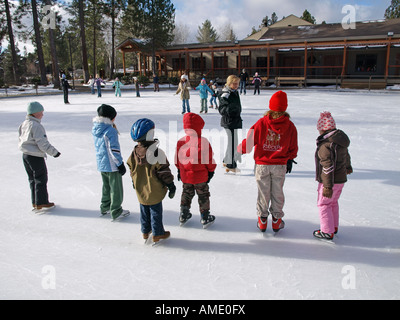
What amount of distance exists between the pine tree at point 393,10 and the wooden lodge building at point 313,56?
2843cm

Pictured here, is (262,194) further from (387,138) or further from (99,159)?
(387,138)

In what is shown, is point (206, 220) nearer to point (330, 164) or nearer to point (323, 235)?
point (323, 235)

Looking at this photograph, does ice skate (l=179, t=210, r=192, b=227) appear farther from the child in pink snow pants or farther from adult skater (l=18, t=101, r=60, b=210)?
adult skater (l=18, t=101, r=60, b=210)

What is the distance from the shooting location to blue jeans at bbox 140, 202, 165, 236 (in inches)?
115

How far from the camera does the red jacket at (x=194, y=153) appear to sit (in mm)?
3002

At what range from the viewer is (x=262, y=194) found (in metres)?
3.03

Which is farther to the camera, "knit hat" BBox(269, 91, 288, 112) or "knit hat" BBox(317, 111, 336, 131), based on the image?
"knit hat" BBox(269, 91, 288, 112)

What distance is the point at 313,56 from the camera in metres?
25.8

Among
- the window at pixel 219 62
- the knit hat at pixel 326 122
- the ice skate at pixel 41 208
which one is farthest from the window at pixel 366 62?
the ice skate at pixel 41 208

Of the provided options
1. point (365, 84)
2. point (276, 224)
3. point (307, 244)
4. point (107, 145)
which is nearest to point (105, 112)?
point (107, 145)

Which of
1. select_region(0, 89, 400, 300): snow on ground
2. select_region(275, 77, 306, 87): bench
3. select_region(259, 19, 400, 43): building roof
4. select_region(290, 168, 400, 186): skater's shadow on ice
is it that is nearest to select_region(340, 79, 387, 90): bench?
select_region(275, 77, 306, 87): bench

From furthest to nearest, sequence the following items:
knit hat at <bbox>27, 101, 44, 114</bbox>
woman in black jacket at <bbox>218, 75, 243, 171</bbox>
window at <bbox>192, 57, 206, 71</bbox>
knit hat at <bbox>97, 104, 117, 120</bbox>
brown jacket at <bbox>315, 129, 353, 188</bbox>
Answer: window at <bbox>192, 57, 206, 71</bbox>, woman in black jacket at <bbox>218, 75, 243, 171</bbox>, knit hat at <bbox>27, 101, 44, 114</bbox>, knit hat at <bbox>97, 104, 117, 120</bbox>, brown jacket at <bbox>315, 129, 353, 188</bbox>

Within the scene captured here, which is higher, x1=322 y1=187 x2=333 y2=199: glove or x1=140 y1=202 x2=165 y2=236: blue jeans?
x1=322 y1=187 x2=333 y2=199: glove

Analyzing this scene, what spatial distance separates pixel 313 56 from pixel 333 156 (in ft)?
85.2
